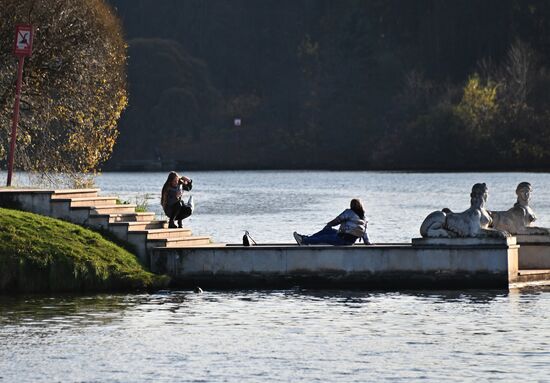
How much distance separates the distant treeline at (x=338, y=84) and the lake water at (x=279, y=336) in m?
103

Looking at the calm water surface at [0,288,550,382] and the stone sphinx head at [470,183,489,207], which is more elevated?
the stone sphinx head at [470,183,489,207]

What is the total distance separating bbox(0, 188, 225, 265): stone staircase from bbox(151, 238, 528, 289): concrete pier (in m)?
0.83

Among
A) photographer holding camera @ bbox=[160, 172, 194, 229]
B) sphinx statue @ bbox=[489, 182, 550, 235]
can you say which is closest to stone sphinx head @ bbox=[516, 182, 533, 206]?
sphinx statue @ bbox=[489, 182, 550, 235]

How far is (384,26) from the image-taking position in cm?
15825

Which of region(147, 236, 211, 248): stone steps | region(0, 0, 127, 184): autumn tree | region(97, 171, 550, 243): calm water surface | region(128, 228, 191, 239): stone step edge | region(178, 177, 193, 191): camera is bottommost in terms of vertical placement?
region(97, 171, 550, 243): calm water surface

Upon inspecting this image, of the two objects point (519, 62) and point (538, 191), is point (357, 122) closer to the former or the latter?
point (519, 62)

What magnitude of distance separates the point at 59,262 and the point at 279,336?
7035 mm

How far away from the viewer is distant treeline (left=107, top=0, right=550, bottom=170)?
455 ft

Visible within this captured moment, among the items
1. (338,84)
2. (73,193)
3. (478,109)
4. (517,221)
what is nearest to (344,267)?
(517,221)

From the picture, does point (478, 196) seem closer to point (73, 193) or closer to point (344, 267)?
point (344, 267)

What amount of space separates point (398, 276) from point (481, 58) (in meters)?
112

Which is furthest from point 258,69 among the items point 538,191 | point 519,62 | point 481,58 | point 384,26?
point 538,191

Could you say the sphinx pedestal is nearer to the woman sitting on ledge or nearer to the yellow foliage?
the woman sitting on ledge

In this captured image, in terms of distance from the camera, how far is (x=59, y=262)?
3478 centimetres
